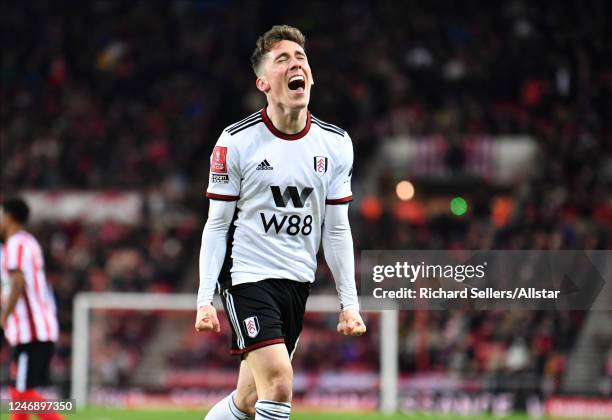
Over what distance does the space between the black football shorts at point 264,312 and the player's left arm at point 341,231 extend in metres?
0.19

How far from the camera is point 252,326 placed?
5.11 metres

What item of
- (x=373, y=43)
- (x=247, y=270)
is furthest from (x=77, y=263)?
(x=247, y=270)

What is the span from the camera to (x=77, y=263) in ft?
55.6

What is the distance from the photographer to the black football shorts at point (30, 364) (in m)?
7.95

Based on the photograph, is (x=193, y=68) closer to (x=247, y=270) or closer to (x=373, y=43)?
(x=373, y=43)

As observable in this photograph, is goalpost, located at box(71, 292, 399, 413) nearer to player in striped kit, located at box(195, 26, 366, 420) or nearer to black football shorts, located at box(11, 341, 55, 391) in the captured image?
black football shorts, located at box(11, 341, 55, 391)

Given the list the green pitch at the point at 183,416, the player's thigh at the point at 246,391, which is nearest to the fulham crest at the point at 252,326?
the player's thigh at the point at 246,391

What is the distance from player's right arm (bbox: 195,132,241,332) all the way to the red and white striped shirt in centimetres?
301

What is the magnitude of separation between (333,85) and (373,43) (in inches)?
58.8

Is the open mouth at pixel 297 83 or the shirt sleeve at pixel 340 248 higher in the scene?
the open mouth at pixel 297 83

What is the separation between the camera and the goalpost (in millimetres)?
12727

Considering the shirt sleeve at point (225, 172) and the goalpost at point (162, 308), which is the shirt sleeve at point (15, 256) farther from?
the goalpost at point (162, 308)

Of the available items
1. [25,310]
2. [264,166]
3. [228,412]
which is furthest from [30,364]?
[264,166]

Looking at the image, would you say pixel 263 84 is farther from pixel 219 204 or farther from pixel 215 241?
pixel 215 241
